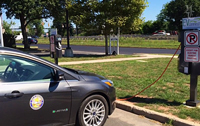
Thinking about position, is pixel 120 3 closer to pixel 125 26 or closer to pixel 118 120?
pixel 125 26

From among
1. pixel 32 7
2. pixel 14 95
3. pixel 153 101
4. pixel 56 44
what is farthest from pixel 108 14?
pixel 14 95

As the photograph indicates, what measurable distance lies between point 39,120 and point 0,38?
10464mm

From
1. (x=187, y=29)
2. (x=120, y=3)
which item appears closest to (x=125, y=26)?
(x=120, y=3)

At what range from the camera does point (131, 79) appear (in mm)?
7902

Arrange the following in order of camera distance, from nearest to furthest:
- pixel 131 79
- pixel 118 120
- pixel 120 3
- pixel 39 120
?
1. pixel 39 120
2. pixel 118 120
3. pixel 131 79
4. pixel 120 3

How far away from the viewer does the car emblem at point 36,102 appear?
11.1 feet

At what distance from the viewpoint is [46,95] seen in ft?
11.6

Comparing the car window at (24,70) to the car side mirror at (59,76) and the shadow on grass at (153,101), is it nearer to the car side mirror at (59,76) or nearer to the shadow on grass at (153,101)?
the car side mirror at (59,76)

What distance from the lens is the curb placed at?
4227 mm

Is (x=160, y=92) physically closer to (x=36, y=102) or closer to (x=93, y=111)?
(x=93, y=111)

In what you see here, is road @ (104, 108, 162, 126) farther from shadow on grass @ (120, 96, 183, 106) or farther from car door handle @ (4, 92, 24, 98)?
car door handle @ (4, 92, 24, 98)

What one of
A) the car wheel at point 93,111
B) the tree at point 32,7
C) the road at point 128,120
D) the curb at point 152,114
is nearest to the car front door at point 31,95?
the car wheel at point 93,111

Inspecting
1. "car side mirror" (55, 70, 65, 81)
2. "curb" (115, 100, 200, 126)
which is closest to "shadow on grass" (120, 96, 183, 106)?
"curb" (115, 100, 200, 126)

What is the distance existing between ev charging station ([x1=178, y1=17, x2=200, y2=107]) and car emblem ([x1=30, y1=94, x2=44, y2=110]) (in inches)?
123
